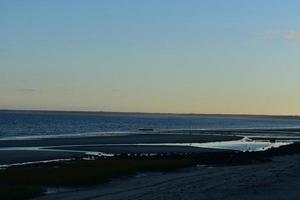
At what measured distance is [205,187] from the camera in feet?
85.8

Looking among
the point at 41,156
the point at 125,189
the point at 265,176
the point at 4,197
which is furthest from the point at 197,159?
the point at 4,197

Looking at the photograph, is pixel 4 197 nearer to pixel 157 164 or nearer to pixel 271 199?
pixel 271 199

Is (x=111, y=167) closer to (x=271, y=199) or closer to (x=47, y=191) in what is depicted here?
(x=47, y=191)

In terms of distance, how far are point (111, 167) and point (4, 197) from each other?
1200 cm

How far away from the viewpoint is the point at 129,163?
3847cm

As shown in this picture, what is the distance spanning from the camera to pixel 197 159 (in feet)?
151

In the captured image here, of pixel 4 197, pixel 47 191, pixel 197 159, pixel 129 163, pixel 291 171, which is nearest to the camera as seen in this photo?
pixel 4 197

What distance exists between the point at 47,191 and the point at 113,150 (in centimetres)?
3099

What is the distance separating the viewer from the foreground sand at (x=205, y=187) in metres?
23.3

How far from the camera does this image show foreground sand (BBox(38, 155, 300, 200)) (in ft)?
76.6

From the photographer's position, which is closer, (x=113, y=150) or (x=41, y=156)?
(x=41, y=156)

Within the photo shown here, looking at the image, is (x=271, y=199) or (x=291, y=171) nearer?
(x=271, y=199)

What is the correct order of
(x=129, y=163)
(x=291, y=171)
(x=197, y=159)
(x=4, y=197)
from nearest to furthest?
(x=4, y=197)
(x=291, y=171)
(x=129, y=163)
(x=197, y=159)

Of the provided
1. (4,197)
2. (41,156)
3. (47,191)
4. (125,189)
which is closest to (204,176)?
(125,189)
